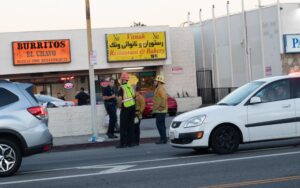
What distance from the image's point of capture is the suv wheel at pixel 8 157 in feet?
38.6

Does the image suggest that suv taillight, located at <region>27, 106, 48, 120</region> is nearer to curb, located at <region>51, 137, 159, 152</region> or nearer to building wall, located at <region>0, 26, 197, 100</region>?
curb, located at <region>51, 137, 159, 152</region>

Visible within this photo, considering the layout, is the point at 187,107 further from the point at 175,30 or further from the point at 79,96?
the point at 79,96

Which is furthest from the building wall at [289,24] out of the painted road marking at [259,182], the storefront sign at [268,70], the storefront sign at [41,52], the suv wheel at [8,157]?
the painted road marking at [259,182]

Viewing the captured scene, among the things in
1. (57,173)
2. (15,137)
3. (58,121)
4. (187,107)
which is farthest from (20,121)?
(187,107)

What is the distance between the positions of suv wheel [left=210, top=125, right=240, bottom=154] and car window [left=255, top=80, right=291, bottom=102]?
38.6 inches

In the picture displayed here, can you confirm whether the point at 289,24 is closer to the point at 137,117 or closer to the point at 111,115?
the point at 111,115

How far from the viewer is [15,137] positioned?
12.0 metres

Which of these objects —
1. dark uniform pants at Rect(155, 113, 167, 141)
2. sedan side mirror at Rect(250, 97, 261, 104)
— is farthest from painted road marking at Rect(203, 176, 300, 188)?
dark uniform pants at Rect(155, 113, 167, 141)

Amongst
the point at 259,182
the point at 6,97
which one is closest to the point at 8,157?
the point at 6,97

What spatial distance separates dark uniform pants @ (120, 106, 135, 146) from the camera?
55.8ft

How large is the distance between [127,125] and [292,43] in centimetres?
2069

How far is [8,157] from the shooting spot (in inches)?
467

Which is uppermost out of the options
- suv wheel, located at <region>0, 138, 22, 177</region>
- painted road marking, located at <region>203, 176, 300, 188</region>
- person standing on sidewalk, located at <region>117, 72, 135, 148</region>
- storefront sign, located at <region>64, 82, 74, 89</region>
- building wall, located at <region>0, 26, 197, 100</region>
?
building wall, located at <region>0, 26, 197, 100</region>

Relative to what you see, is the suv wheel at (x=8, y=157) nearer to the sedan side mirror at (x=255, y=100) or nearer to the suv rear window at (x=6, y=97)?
the suv rear window at (x=6, y=97)
